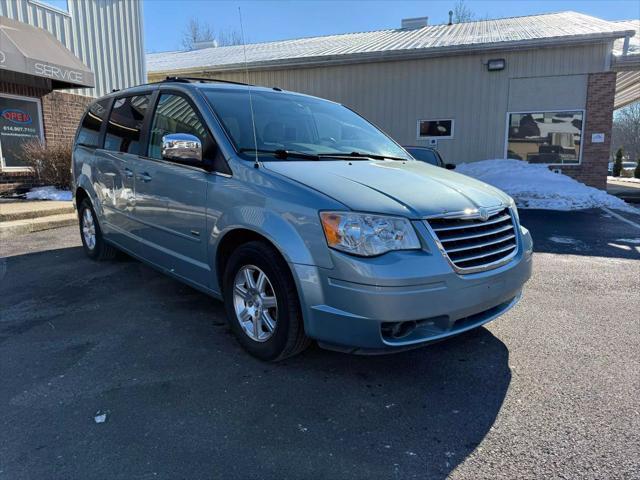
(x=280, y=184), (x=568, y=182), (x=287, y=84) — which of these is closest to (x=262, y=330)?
(x=280, y=184)

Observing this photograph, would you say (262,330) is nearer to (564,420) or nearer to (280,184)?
(280,184)

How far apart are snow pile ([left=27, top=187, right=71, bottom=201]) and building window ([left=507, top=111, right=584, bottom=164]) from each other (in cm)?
1264

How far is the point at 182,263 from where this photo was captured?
12.3ft

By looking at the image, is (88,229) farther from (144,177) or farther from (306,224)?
(306,224)

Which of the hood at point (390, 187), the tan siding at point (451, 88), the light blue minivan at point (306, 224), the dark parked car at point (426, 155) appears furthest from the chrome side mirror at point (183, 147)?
the tan siding at point (451, 88)

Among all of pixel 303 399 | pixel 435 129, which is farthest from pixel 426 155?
pixel 303 399

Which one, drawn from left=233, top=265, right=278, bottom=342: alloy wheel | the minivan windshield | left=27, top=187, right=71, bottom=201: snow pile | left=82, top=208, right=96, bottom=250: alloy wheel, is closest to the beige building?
left=27, top=187, right=71, bottom=201: snow pile

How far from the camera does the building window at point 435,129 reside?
1565 cm

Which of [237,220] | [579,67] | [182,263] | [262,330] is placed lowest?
[262,330]

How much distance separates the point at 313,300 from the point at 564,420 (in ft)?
4.89

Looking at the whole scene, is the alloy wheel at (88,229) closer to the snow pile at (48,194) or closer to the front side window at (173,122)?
the front side window at (173,122)

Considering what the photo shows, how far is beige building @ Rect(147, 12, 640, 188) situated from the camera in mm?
13875

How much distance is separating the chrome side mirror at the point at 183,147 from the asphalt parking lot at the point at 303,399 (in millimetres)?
1342

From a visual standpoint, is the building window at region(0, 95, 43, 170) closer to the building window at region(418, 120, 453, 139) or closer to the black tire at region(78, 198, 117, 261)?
the black tire at region(78, 198, 117, 261)
